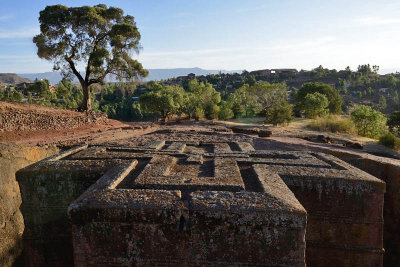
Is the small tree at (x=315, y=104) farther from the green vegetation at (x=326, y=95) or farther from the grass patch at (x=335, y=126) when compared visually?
the grass patch at (x=335, y=126)

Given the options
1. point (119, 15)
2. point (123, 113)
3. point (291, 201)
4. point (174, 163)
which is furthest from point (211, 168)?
point (123, 113)

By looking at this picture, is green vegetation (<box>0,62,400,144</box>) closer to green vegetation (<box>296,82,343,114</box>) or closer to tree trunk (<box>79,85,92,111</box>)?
green vegetation (<box>296,82,343,114</box>)

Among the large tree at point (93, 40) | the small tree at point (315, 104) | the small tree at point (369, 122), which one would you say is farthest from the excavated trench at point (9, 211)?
the small tree at point (315, 104)

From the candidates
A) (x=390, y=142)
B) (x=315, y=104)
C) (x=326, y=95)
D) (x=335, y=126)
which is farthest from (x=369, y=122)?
(x=326, y=95)

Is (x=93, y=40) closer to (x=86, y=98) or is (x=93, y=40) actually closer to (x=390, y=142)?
(x=86, y=98)

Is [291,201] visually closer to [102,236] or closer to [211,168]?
[211,168]

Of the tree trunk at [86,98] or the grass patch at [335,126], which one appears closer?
the tree trunk at [86,98]

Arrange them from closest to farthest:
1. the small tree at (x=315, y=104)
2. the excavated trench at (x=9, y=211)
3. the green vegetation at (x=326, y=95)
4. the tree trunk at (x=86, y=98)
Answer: the excavated trench at (x=9, y=211) → the tree trunk at (x=86, y=98) → the small tree at (x=315, y=104) → the green vegetation at (x=326, y=95)

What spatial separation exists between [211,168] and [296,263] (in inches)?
83.2

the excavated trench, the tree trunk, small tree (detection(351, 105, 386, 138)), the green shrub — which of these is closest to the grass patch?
small tree (detection(351, 105, 386, 138))

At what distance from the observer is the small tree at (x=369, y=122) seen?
68.1ft

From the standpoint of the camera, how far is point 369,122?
2109 centimetres

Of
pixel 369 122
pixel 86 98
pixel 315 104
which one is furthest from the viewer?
pixel 315 104

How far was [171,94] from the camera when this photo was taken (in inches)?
1038
